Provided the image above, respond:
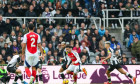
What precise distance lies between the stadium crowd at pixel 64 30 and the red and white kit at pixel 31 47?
694cm

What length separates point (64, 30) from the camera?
28.6 m

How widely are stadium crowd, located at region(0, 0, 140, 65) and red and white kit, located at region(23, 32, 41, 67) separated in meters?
6.94

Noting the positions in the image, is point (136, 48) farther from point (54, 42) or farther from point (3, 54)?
point (3, 54)

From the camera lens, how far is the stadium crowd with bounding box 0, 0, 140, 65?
1069 inches

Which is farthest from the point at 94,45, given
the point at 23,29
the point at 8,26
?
the point at 8,26

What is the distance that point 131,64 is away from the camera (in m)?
26.1

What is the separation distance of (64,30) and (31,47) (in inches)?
379

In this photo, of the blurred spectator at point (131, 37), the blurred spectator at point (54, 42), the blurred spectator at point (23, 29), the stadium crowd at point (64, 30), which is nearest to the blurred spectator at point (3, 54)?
the stadium crowd at point (64, 30)

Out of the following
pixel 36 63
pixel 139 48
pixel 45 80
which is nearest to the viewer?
pixel 36 63

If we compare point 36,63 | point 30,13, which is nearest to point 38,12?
point 30,13

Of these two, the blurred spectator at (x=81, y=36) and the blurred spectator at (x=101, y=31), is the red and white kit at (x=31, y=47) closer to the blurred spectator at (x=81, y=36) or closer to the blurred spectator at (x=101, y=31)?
the blurred spectator at (x=81, y=36)

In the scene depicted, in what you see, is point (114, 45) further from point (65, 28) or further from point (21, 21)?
point (21, 21)

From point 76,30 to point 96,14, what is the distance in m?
2.08

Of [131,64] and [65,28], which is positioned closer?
[131,64]
